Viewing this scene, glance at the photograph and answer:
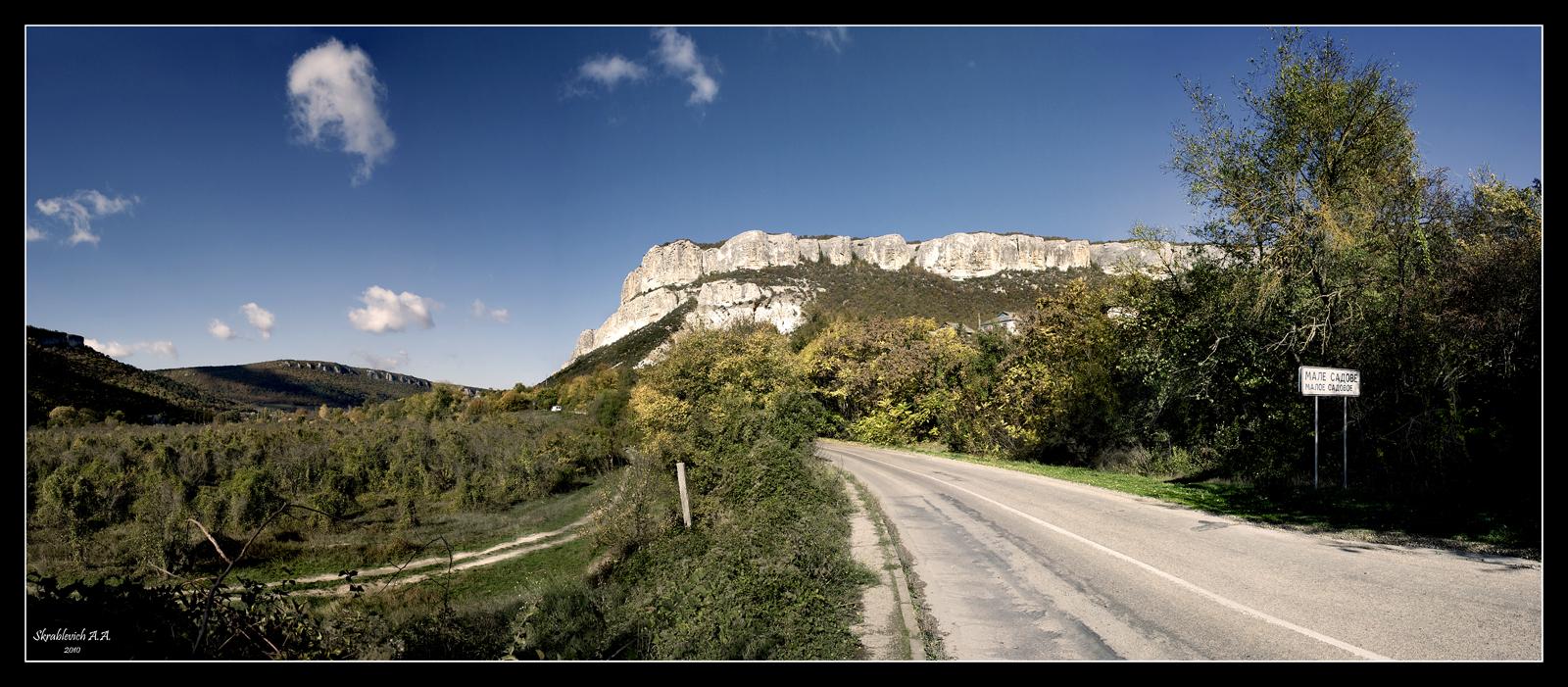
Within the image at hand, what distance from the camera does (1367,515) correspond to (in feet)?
28.6

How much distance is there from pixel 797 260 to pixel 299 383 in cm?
11772

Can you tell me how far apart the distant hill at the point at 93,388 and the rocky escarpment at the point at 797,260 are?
92280mm

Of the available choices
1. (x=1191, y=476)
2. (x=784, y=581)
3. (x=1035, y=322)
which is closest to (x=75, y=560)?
(x=784, y=581)

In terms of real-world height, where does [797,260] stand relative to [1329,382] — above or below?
above

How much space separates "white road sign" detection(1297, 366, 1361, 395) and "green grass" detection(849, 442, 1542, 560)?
184 cm

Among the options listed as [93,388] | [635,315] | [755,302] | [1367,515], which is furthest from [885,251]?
[1367,515]

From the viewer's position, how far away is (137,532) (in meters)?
18.3

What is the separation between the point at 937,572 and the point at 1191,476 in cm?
1320

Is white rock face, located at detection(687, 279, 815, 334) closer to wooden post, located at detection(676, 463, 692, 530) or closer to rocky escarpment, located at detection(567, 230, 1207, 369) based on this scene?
rocky escarpment, located at detection(567, 230, 1207, 369)

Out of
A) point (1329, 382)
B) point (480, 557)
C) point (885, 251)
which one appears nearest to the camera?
point (1329, 382)

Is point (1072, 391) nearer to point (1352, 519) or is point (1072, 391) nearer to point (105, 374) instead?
point (1352, 519)

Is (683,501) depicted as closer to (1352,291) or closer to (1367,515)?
(1367,515)

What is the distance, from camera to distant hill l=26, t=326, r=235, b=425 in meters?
30.4

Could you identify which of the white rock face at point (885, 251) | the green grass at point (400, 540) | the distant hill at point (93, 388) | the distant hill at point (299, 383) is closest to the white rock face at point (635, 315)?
the white rock face at point (885, 251)
